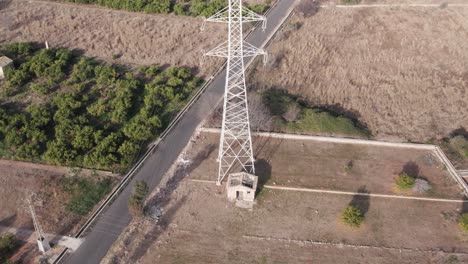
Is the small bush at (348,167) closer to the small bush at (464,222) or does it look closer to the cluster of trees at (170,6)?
the small bush at (464,222)

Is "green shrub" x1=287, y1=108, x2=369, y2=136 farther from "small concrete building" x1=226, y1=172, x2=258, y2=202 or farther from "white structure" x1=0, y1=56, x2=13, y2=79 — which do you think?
"white structure" x1=0, y1=56, x2=13, y2=79

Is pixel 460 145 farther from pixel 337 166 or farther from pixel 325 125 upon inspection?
pixel 325 125

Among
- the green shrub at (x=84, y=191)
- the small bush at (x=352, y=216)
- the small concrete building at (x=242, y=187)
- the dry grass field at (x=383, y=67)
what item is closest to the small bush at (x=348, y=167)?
the small bush at (x=352, y=216)

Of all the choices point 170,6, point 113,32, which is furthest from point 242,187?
point 170,6

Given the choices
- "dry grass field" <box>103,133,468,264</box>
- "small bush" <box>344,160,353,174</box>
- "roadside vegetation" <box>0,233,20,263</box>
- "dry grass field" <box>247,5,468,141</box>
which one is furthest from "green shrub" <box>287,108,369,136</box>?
"roadside vegetation" <box>0,233,20,263</box>

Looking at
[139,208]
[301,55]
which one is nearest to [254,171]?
[139,208]

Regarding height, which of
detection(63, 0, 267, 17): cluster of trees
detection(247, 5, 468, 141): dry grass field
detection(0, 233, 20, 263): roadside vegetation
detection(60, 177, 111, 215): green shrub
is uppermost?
detection(63, 0, 267, 17): cluster of trees

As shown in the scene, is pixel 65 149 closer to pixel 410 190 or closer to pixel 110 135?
pixel 110 135
